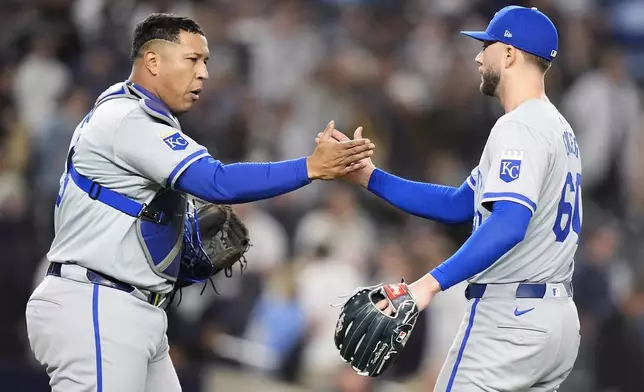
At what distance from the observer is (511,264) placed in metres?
4.67

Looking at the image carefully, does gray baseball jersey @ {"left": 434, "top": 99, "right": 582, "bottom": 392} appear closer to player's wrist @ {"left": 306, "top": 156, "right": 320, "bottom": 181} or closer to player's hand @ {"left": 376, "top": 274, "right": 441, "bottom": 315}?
player's hand @ {"left": 376, "top": 274, "right": 441, "bottom": 315}

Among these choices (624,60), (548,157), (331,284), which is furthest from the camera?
(624,60)

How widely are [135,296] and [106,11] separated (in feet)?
23.2

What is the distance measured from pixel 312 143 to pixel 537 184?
6177mm

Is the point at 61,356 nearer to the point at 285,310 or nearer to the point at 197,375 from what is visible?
the point at 197,375

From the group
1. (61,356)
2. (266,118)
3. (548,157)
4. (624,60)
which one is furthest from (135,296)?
(624,60)

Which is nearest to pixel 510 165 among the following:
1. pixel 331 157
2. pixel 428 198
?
pixel 331 157

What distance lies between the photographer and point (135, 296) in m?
4.79

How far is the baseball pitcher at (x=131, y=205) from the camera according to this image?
464cm

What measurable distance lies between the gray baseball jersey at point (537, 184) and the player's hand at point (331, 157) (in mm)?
529

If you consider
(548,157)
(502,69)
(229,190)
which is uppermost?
(502,69)

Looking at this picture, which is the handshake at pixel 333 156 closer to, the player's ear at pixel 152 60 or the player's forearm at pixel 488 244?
the player's forearm at pixel 488 244

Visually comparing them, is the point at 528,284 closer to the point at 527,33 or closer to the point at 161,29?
the point at 527,33

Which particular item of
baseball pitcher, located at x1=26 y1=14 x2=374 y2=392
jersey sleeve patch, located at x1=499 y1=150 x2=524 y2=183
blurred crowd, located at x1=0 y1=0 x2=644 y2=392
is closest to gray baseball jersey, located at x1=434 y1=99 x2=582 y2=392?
jersey sleeve patch, located at x1=499 y1=150 x2=524 y2=183
